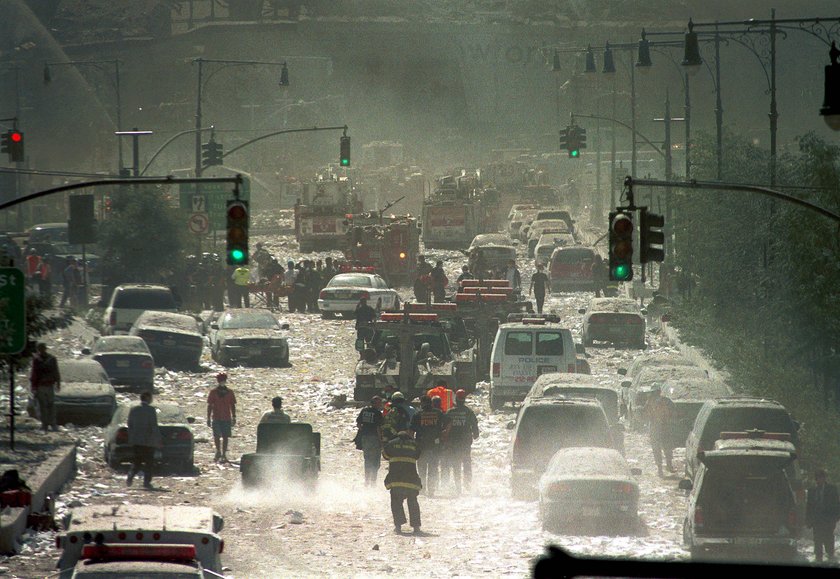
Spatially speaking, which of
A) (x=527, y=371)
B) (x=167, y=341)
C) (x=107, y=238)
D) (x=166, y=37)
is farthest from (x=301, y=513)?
(x=166, y=37)

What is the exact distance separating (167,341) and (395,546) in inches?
716

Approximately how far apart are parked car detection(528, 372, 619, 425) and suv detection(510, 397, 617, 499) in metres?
2.49

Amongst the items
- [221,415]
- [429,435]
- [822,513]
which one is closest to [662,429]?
[429,435]

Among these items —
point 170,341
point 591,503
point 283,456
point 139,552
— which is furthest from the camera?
point 170,341

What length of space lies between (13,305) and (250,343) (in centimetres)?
1533

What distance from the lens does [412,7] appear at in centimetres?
16175

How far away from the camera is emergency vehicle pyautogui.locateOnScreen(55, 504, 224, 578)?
9.61 m

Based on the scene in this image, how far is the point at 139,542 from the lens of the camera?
34.2ft

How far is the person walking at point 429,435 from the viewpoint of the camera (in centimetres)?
2183

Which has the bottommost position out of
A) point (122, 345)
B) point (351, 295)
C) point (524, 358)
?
point (524, 358)

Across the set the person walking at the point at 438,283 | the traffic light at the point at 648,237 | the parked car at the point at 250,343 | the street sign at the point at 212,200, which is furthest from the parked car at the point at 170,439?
the street sign at the point at 212,200

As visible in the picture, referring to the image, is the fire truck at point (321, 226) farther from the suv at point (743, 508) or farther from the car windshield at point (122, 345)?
the suv at point (743, 508)

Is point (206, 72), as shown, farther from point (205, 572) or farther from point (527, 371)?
point (205, 572)

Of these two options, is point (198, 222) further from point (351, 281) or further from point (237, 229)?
point (237, 229)
